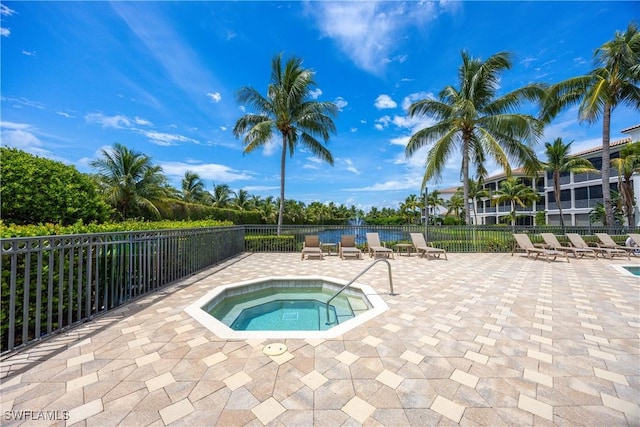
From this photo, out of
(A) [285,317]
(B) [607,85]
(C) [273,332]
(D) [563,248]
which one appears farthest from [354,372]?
(B) [607,85]

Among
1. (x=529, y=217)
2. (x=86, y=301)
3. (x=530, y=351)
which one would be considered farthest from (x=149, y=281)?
(x=529, y=217)

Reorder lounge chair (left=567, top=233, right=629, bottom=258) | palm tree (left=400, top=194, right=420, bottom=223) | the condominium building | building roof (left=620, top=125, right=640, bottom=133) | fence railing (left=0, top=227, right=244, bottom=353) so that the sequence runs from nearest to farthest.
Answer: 1. fence railing (left=0, top=227, right=244, bottom=353)
2. lounge chair (left=567, top=233, right=629, bottom=258)
3. building roof (left=620, top=125, right=640, bottom=133)
4. the condominium building
5. palm tree (left=400, top=194, right=420, bottom=223)

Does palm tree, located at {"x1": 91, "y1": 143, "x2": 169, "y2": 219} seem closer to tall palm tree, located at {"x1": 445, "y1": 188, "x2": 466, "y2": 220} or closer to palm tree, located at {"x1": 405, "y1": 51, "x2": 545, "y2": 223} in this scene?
palm tree, located at {"x1": 405, "y1": 51, "x2": 545, "y2": 223}

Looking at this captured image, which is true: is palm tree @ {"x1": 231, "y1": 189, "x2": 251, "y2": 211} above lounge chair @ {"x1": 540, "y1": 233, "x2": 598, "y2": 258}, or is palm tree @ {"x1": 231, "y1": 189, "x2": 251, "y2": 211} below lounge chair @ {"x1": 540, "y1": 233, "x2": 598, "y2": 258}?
above

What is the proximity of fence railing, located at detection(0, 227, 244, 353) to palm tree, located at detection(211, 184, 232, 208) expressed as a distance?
25.0 meters

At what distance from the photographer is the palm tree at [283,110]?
12898 mm

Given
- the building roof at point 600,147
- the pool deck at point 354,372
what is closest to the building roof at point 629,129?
the building roof at point 600,147

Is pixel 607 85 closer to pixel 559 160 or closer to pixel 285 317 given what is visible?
pixel 559 160

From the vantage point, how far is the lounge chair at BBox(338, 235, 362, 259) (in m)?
9.99

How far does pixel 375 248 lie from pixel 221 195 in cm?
2452

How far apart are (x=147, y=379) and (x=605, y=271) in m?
11.8

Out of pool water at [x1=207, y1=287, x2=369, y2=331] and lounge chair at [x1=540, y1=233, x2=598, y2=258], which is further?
lounge chair at [x1=540, y1=233, x2=598, y2=258]

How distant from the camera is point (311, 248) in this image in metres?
10.4

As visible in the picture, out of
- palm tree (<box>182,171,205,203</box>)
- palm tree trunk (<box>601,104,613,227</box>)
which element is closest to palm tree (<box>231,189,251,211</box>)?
palm tree (<box>182,171,205,203</box>)
